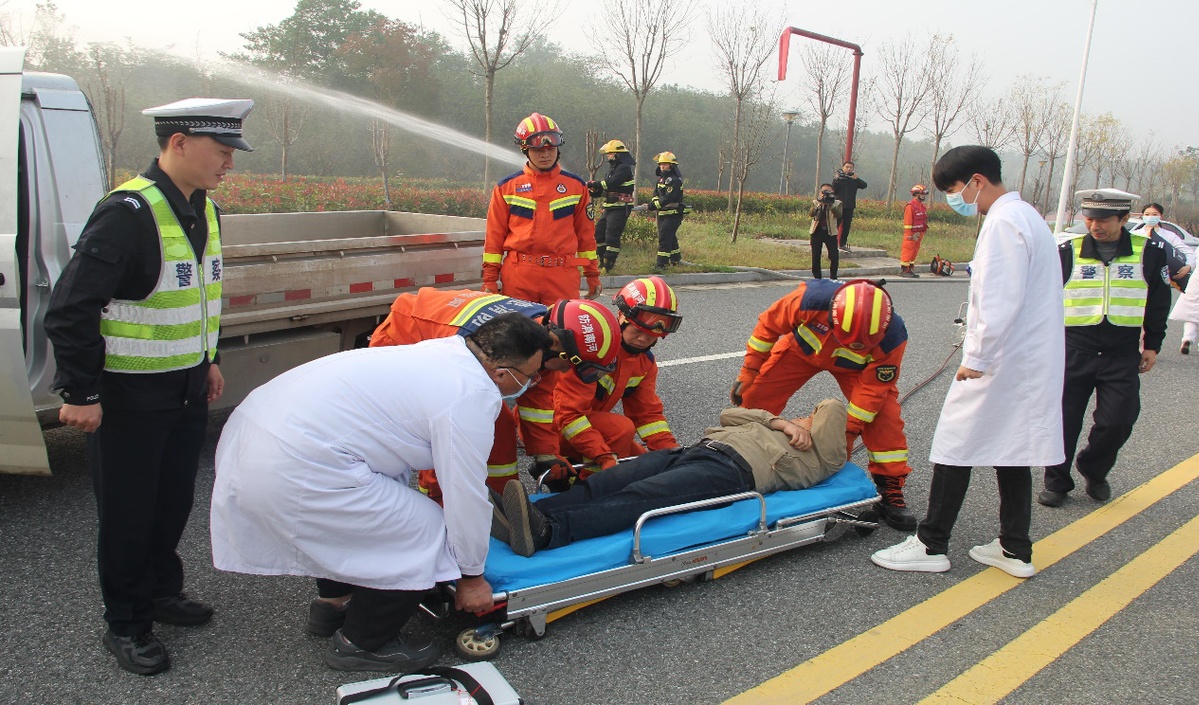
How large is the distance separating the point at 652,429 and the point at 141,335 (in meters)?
2.59

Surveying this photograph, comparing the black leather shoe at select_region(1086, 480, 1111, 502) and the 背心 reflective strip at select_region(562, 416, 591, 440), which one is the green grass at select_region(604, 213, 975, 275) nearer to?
the black leather shoe at select_region(1086, 480, 1111, 502)

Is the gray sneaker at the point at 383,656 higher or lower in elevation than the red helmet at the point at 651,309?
lower

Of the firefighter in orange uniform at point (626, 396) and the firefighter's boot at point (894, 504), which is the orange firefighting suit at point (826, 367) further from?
the firefighter in orange uniform at point (626, 396)

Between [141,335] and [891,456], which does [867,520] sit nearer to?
[891,456]

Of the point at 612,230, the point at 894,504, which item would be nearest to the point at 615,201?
the point at 612,230

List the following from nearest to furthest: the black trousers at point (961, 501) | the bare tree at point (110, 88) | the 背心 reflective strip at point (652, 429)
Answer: the black trousers at point (961, 501) < the 背心 reflective strip at point (652, 429) < the bare tree at point (110, 88)

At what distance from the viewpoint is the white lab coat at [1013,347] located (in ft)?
11.7

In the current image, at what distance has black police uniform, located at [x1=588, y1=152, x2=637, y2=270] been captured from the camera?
1266 cm

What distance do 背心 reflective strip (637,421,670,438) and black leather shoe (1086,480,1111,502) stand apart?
8.43 ft

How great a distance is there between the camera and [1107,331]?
4.85 metres

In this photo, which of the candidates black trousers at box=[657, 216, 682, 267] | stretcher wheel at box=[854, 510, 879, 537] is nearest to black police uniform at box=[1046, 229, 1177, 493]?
stretcher wheel at box=[854, 510, 879, 537]


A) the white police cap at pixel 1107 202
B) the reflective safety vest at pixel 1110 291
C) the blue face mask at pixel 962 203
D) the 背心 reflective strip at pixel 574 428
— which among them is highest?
the white police cap at pixel 1107 202

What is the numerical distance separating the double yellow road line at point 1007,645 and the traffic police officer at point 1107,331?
418 mm

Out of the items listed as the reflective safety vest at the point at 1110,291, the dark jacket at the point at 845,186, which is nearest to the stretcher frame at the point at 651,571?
the reflective safety vest at the point at 1110,291
